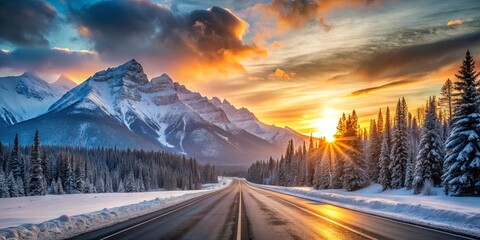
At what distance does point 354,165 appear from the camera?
179ft

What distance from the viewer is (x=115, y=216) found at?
62.6 feet

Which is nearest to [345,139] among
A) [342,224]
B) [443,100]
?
[443,100]

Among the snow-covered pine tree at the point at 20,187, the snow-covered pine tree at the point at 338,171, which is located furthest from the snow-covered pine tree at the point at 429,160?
the snow-covered pine tree at the point at 20,187

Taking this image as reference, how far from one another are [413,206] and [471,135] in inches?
539

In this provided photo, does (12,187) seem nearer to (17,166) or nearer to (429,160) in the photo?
(17,166)

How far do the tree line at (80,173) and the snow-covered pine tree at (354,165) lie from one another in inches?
2098

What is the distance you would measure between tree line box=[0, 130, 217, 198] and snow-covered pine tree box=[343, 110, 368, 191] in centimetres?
5328

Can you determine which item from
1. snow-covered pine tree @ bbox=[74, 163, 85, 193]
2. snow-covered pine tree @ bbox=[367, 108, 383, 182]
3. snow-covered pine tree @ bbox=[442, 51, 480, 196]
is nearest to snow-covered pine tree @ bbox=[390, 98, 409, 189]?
snow-covered pine tree @ bbox=[367, 108, 383, 182]

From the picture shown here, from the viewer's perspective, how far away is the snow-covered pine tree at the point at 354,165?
53.5 meters

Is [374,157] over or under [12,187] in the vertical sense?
over

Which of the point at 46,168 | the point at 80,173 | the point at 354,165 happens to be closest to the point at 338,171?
the point at 354,165

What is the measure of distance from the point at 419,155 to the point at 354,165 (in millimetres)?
14216

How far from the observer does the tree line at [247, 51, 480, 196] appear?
98.4ft

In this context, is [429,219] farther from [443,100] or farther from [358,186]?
[443,100]
